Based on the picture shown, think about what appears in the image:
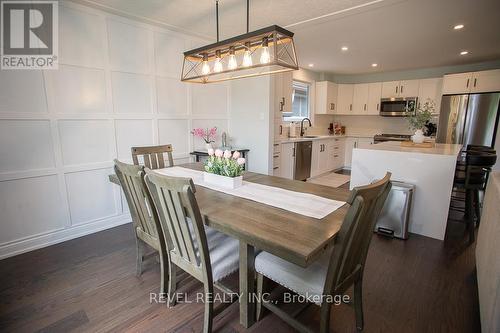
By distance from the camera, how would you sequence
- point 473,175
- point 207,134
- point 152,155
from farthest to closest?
point 207,134, point 152,155, point 473,175

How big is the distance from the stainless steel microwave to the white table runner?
478 cm

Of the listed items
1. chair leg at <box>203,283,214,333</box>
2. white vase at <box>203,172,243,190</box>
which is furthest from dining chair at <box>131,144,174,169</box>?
chair leg at <box>203,283,214,333</box>

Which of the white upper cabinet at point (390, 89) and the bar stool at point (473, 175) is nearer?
the bar stool at point (473, 175)

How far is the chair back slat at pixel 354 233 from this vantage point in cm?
106

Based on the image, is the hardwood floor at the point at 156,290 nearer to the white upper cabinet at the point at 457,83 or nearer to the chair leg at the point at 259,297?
the chair leg at the point at 259,297

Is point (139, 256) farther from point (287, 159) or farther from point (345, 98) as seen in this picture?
point (345, 98)

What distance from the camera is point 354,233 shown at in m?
1.16

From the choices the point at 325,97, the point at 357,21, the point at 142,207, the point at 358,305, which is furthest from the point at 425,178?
the point at 325,97

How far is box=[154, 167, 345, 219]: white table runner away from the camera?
1.49 meters

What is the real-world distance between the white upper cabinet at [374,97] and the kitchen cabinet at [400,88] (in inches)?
4.1

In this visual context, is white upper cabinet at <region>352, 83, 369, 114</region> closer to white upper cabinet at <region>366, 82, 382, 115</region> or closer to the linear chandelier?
white upper cabinet at <region>366, 82, 382, 115</region>

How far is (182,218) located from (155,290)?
92 centimetres

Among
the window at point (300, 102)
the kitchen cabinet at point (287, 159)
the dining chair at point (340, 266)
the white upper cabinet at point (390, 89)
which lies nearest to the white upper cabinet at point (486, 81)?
the white upper cabinet at point (390, 89)

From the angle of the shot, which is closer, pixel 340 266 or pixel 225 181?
pixel 340 266
